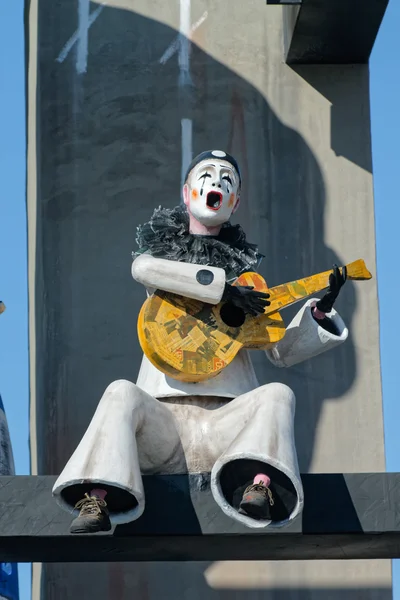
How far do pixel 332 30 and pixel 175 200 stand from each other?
1.07 m

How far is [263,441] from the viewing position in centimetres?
525

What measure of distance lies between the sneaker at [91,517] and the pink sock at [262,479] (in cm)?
47

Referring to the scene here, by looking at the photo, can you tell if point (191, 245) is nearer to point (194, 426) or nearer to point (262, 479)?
point (194, 426)

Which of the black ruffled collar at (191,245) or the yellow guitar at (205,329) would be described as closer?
the yellow guitar at (205,329)

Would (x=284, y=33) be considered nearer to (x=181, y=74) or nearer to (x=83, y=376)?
(x=181, y=74)

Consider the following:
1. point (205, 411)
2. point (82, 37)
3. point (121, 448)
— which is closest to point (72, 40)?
point (82, 37)

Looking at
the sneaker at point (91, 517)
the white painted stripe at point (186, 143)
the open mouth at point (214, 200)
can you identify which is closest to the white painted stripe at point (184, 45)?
the white painted stripe at point (186, 143)

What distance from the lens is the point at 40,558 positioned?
585cm

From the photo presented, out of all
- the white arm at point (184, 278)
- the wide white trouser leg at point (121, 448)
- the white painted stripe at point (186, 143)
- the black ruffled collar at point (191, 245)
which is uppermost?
the white painted stripe at point (186, 143)

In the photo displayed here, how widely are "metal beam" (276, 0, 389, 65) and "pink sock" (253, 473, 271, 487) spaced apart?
2926 mm

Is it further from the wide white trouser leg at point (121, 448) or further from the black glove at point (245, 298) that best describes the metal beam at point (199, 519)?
the black glove at point (245, 298)

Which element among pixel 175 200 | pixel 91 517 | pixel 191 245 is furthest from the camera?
pixel 175 200

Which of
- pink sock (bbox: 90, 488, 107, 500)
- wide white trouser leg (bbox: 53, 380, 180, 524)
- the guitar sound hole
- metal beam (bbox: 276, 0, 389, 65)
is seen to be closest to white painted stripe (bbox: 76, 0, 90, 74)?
metal beam (bbox: 276, 0, 389, 65)

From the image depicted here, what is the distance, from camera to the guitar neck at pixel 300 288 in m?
5.80
